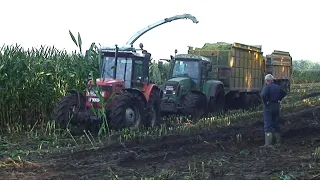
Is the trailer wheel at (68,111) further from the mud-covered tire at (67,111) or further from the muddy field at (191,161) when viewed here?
the muddy field at (191,161)

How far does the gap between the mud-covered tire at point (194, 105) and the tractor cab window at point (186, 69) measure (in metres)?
0.87

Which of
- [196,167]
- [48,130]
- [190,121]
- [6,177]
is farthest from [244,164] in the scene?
[190,121]

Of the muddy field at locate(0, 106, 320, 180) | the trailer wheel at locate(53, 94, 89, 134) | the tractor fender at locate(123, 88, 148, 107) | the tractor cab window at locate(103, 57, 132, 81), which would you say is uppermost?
the tractor cab window at locate(103, 57, 132, 81)

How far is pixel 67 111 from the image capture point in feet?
39.9

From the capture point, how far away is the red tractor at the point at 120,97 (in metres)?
12.1

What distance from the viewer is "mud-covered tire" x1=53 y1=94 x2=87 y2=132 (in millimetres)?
12148

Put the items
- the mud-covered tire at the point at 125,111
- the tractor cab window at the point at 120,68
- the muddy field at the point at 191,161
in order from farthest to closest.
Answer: the tractor cab window at the point at 120,68
the mud-covered tire at the point at 125,111
the muddy field at the point at 191,161

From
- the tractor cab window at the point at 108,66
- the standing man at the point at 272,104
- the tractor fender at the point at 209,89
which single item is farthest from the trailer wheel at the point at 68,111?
the tractor fender at the point at 209,89

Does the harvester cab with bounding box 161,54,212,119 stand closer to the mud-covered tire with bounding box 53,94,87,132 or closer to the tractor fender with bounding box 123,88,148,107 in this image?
the tractor fender with bounding box 123,88,148,107

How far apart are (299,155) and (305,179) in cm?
240

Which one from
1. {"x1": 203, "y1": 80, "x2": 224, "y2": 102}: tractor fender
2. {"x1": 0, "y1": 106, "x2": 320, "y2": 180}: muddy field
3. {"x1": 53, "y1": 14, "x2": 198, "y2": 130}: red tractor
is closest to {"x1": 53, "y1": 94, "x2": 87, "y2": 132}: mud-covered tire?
{"x1": 53, "y1": 14, "x2": 198, "y2": 130}: red tractor

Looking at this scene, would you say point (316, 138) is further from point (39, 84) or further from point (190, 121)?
point (39, 84)

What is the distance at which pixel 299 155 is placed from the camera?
8930mm

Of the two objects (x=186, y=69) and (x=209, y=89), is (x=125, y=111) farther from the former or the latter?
(x=209, y=89)
